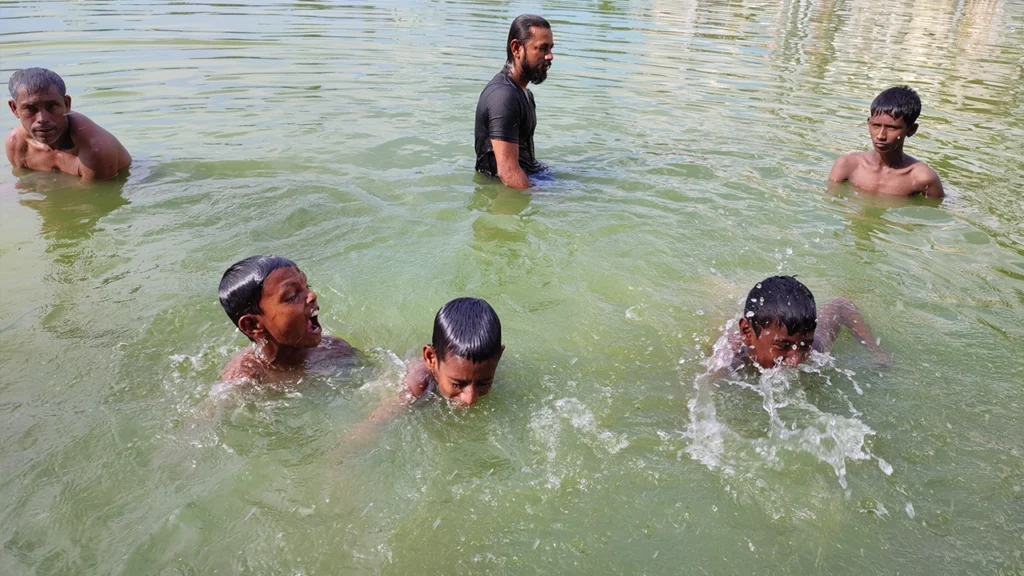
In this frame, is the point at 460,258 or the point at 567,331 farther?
the point at 460,258

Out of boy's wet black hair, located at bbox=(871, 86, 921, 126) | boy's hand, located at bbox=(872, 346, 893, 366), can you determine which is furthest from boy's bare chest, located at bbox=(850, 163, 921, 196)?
boy's hand, located at bbox=(872, 346, 893, 366)

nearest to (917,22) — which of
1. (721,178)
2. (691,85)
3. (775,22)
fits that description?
(775,22)

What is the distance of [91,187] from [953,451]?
662cm

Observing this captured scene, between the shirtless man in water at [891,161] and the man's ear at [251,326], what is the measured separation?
5.20 m

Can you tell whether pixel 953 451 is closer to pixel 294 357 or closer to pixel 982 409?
pixel 982 409

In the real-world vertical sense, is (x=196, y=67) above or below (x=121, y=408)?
above

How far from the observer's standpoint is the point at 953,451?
2998 mm

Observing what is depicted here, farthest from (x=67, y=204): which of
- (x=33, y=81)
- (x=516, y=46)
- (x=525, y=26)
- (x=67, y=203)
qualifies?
(x=525, y=26)

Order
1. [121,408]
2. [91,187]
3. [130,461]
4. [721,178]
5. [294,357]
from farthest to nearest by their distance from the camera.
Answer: [721,178] < [91,187] < [294,357] < [121,408] < [130,461]

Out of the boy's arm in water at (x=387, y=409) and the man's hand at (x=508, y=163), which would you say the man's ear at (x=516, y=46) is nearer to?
the man's hand at (x=508, y=163)

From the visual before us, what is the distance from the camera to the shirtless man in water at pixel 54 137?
5551 millimetres

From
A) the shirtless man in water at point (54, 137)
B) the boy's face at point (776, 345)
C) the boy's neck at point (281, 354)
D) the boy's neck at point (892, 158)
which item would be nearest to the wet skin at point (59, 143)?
the shirtless man in water at point (54, 137)

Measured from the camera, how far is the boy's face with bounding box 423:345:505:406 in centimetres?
307

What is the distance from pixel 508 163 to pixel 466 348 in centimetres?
306
